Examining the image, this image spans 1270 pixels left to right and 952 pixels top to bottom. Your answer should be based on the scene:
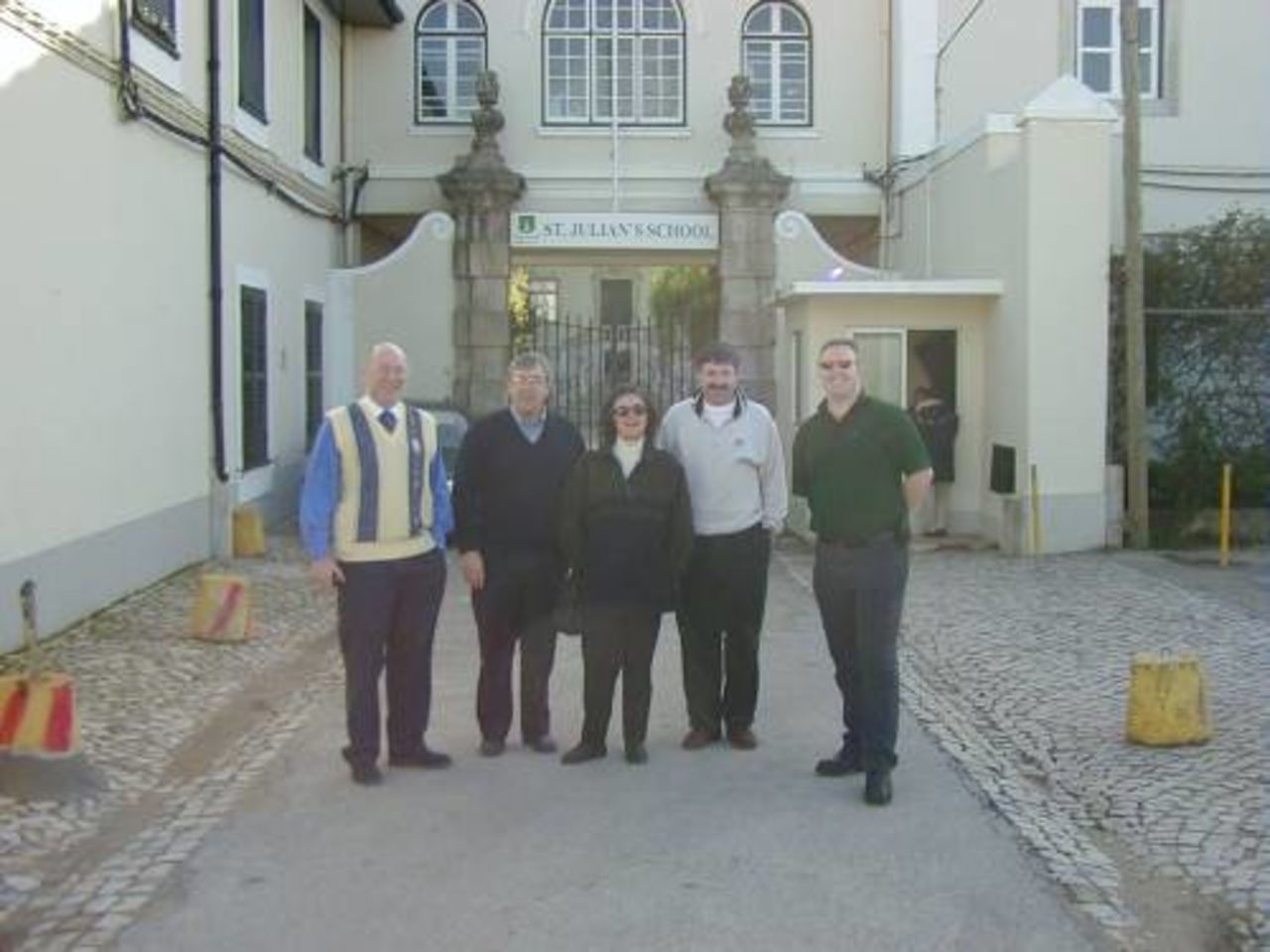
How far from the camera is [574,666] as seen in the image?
9.51m

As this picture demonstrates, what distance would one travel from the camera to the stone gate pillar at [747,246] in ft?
65.4

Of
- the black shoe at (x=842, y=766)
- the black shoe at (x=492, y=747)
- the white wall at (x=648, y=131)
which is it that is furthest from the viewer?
the white wall at (x=648, y=131)

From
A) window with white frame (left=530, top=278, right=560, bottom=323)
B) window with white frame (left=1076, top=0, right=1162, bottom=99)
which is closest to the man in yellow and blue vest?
window with white frame (left=1076, top=0, right=1162, bottom=99)

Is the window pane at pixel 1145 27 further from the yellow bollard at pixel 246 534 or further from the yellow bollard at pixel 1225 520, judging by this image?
the yellow bollard at pixel 246 534

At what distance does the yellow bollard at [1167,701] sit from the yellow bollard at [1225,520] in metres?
6.85

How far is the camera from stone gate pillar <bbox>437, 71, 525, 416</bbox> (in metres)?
19.9

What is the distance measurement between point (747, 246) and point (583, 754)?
13756 mm

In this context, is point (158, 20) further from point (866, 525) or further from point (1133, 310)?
point (1133, 310)

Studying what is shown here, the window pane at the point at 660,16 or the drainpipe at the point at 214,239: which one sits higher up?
the window pane at the point at 660,16

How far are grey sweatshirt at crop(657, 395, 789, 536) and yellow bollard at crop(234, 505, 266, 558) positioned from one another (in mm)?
8004

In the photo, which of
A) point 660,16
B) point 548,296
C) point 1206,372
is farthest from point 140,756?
point 548,296

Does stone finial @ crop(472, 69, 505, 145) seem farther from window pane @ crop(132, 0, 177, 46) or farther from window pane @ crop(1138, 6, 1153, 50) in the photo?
window pane @ crop(1138, 6, 1153, 50)

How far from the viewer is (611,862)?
5.57 metres

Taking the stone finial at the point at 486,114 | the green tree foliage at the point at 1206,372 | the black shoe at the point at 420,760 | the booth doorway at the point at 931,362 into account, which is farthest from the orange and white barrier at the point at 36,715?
the stone finial at the point at 486,114
